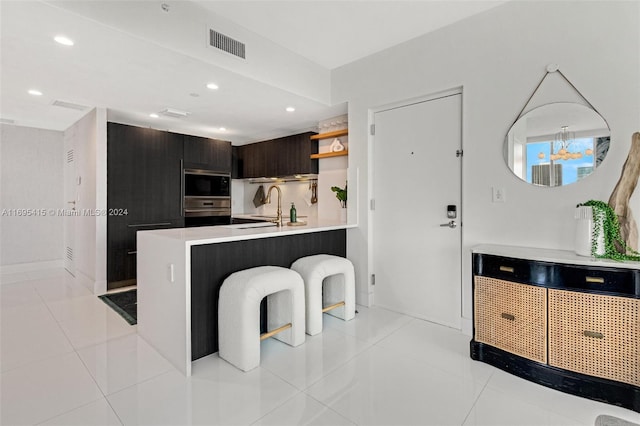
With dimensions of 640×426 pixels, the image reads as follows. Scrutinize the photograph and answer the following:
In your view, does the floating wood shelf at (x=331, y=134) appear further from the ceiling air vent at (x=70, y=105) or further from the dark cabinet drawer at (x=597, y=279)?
the ceiling air vent at (x=70, y=105)

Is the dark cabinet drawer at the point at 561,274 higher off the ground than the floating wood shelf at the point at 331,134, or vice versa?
the floating wood shelf at the point at 331,134

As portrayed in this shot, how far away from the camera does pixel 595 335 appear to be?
186 centimetres

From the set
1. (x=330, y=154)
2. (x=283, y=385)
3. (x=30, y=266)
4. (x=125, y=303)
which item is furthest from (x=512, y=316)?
(x=30, y=266)

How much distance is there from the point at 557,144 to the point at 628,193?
0.53 metres

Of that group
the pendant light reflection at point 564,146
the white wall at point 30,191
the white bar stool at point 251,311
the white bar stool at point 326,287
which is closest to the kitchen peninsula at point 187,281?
the white bar stool at point 251,311

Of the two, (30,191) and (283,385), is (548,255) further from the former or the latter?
(30,191)

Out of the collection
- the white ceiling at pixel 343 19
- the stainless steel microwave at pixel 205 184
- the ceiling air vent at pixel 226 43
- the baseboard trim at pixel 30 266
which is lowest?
the baseboard trim at pixel 30 266

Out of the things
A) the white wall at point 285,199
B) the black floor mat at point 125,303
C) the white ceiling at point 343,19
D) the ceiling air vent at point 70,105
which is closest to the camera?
the white ceiling at point 343,19

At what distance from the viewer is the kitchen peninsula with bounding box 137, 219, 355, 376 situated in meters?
2.12

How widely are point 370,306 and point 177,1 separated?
131 inches

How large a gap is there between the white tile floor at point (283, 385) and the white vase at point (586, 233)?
2.99ft

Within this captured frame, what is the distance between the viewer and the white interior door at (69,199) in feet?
15.6

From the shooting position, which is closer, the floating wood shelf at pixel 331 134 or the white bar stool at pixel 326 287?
the white bar stool at pixel 326 287

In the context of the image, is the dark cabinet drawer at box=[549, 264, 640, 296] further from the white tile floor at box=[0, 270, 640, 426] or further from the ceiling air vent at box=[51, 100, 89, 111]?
the ceiling air vent at box=[51, 100, 89, 111]
